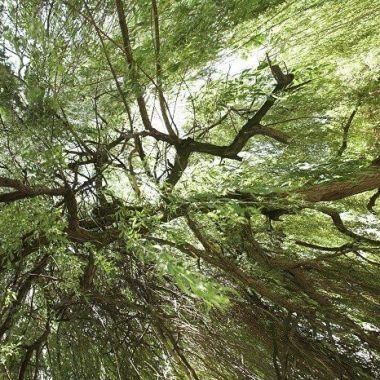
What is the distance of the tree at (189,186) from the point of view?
1.96m

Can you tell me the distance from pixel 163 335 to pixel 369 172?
7.04ft

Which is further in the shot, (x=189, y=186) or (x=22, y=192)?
(x=189, y=186)

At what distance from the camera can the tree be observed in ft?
6.43

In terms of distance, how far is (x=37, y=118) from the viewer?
2080 millimetres

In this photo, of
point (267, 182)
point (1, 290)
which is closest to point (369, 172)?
point (267, 182)

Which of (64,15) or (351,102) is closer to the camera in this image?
(64,15)

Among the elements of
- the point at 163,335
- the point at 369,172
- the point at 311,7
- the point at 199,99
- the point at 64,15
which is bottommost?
the point at 163,335

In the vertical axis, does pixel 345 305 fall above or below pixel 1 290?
above

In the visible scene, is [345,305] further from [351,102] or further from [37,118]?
[37,118]


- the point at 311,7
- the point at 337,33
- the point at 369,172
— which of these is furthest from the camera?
the point at 337,33

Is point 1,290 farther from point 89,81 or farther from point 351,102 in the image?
point 351,102

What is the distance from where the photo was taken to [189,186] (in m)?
2.26

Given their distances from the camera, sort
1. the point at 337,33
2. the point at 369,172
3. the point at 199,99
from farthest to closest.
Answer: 1. the point at 199,99
2. the point at 337,33
3. the point at 369,172

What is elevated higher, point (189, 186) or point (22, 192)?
point (189, 186)
